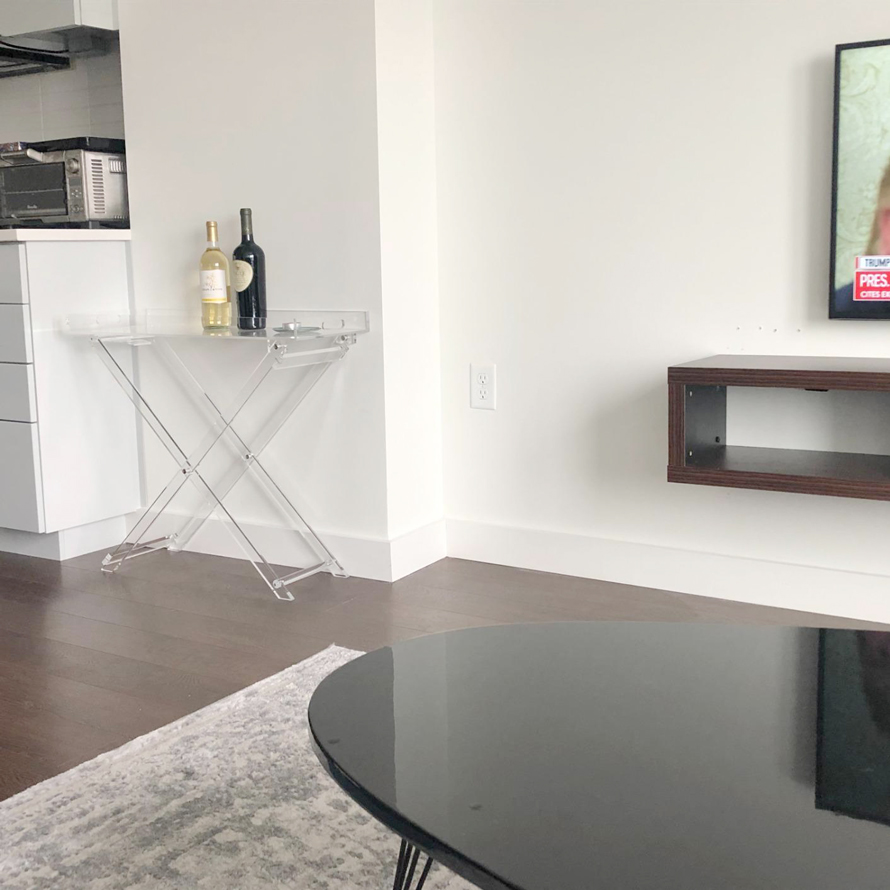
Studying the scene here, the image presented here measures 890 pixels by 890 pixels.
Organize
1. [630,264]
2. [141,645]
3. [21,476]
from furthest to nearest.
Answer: [21,476] < [630,264] < [141,645]

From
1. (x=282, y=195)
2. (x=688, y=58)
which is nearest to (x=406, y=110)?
(x=282, y=195)

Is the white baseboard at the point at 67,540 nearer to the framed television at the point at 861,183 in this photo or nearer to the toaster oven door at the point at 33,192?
the toaster oven door at the point at 33,192

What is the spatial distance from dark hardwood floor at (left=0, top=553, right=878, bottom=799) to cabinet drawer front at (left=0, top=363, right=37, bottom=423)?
498 millimetres

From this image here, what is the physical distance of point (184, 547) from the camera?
3594 mm

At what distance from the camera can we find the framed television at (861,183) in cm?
251

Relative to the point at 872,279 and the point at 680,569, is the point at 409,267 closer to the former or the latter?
the point at 680,569

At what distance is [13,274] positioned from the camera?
10.7ft

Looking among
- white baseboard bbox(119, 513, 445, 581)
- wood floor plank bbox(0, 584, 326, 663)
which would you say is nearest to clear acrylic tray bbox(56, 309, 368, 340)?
white baseboard bbox(119, 513, 445, 581)

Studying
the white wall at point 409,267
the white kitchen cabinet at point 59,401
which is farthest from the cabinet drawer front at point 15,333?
the white wall at point 409,267

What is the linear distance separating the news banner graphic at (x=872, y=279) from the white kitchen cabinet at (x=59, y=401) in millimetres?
2304

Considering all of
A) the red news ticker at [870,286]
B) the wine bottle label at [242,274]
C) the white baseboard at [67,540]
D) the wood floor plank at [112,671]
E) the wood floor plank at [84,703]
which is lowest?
the wood floor plank at [84,703]

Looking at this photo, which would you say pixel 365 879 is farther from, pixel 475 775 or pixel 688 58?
pixel 688 58

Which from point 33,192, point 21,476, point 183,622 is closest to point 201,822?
point 183,622

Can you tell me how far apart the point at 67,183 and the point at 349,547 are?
153cm
